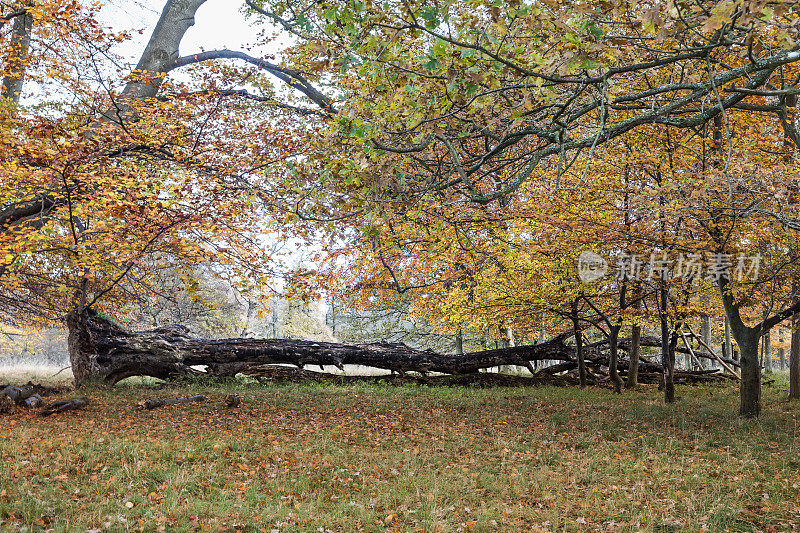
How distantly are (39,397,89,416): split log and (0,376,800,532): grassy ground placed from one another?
25 centimetres

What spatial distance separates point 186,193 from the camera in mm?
11312

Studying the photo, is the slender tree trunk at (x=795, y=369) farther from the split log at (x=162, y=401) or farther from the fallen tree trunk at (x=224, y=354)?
the split log at (x=162, y=401)

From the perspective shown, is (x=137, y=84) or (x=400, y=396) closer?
(x=137, y=84)

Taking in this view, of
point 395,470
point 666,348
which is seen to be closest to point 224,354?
point 395,470

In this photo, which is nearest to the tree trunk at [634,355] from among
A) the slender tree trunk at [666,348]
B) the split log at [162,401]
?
the slender tree trunk at [666,348]

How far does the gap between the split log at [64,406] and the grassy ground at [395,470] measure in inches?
9.8

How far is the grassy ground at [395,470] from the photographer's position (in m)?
5.36

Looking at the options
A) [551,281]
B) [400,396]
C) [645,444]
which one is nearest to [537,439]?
[645,444]

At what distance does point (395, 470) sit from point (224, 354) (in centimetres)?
1076

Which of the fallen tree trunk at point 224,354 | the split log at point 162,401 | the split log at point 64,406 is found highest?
the fallen tree trunk at point 224,354

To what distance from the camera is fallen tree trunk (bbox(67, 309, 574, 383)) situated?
14.5 meters

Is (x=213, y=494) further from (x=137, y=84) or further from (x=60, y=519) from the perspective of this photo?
(x=137, y=84)

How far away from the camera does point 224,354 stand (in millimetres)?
16188

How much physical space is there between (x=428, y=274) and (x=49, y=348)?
50224 mm
